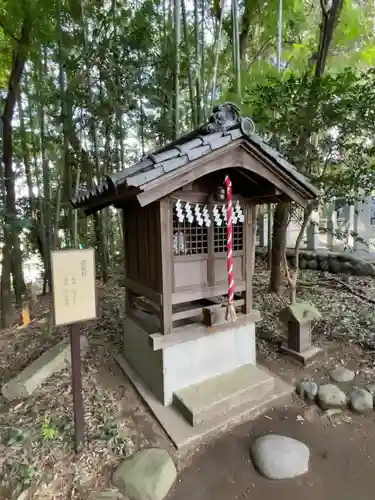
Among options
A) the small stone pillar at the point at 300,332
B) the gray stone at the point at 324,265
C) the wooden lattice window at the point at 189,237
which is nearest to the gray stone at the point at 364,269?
the gray stone at the point at 324,265

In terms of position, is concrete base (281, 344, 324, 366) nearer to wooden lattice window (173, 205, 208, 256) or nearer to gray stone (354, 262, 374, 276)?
wooden lattice window (173, 205, 208, 256)

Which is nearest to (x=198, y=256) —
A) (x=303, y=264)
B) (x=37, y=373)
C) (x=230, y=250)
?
(x=230, y=250)

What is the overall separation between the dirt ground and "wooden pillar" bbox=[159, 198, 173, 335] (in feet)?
4.07

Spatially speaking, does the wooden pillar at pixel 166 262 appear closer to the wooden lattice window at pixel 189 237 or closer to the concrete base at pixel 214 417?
the wooden lattice window at pixel 189 237

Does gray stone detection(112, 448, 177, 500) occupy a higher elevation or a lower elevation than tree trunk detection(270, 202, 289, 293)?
lower

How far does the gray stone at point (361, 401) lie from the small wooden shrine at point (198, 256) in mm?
840

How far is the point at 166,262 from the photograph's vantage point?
124 inches

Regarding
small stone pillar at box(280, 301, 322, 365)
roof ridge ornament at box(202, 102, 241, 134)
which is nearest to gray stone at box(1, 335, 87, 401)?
small stone pillar at box(280, 301, 322, 365)

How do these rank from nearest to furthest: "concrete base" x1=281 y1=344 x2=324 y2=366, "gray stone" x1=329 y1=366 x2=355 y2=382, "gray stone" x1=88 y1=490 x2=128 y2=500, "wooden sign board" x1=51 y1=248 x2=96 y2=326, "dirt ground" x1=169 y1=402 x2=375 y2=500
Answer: "gray stone" x1=88 y1=490 x2=128 y2=500 → "dirt ground" x1=169 y1=402 x2=375 y2=500 → "wooden sign board" x1=51 y1=248 x2=96 y2=326 → "gray stone" x1=329 y1=366 x2=355 y2=382 → "concrete base" x1=281 y1=344 x2=324 y2=366

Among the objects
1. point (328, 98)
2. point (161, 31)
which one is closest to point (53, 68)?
point (161, 31)

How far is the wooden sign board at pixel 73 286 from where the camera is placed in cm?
255

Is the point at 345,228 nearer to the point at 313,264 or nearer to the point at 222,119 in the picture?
the point at 313,264

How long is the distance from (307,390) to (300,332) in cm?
81

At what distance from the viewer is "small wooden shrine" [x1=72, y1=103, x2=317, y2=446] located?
9.48 feet
